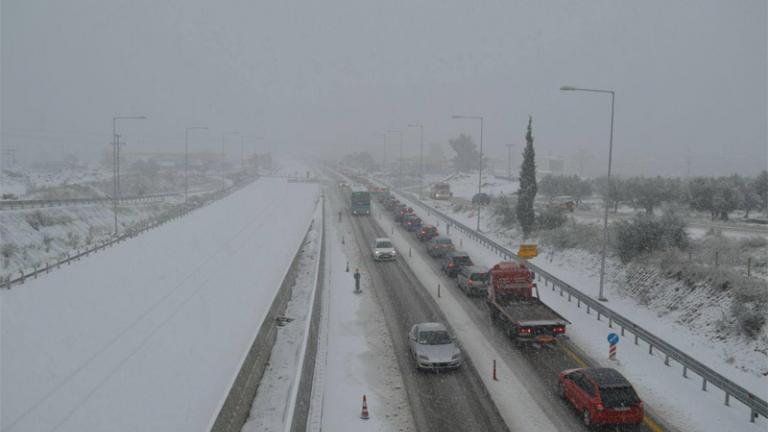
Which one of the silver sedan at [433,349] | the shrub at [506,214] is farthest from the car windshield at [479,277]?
the shrub at [506,214]

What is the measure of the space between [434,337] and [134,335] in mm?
14150

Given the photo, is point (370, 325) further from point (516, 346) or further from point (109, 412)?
point (109, 412)

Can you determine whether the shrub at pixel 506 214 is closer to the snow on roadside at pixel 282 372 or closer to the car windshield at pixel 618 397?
the snow on roadside at pixel 282 372

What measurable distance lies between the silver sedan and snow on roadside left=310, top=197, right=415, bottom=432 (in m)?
0.92

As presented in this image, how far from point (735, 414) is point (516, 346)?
7.36 meters

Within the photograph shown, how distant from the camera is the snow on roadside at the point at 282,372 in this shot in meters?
15.6

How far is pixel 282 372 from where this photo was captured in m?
19.5

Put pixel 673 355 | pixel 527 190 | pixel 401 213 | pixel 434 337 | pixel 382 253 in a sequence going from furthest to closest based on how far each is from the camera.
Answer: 1. pixel 401 213
2. pixel 527 190
3. pixel 382 253
4. pixel 434 337
5. pixel 673 355

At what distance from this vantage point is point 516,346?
21.2 m

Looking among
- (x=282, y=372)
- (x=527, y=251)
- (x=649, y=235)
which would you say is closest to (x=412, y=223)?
(x=527, y=251)

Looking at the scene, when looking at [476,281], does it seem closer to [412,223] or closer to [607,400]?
[607,400]

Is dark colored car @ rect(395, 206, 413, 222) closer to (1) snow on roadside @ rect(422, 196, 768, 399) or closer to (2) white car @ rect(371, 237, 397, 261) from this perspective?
(2) white car @ rect(371, 237, 397, 261)

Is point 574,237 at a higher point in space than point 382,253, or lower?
higher

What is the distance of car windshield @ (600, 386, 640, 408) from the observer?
556 inches
